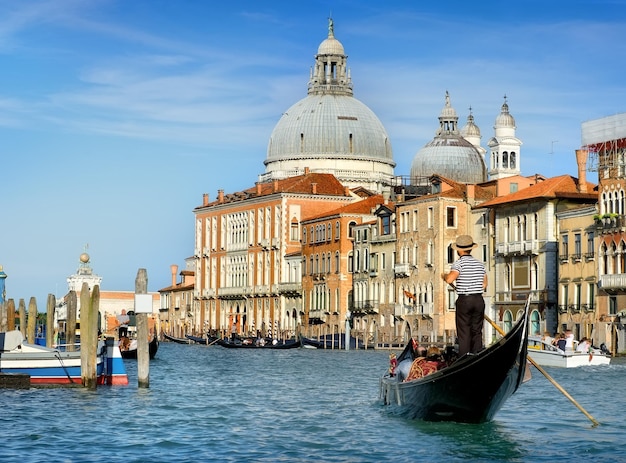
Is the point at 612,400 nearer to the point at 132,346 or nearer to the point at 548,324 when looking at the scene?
the point at 132,346

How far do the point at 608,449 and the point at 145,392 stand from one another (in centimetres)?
1133

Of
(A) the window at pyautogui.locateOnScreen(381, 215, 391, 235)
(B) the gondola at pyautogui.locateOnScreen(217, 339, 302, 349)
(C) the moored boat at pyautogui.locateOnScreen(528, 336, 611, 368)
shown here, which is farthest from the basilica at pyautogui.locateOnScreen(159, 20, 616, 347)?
(C) the moored boat at pyautogui.locateOnScreen(528, 336, 611, 368)

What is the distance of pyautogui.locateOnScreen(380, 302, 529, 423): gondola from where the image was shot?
58.5ft

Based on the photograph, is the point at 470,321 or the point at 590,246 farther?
the point at 590,246

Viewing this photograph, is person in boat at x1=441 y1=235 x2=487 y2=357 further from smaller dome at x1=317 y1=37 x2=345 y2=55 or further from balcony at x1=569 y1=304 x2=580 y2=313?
smaller dome at x1=317 y1=37 x2=345 y2=55

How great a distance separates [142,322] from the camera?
89.2 feet

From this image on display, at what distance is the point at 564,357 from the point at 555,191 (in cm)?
1767

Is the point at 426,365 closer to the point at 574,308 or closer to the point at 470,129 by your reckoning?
the point at 574,308

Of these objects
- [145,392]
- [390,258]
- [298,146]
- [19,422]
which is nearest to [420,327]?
[390,258]

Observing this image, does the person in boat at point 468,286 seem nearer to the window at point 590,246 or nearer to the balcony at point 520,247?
the window at point 590,246

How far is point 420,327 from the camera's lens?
6562cm

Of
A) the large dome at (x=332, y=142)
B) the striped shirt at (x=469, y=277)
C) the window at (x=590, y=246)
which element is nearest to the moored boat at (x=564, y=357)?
the window at (x=590, y=246)

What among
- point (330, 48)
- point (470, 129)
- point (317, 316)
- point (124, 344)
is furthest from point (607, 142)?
point (470, 129)

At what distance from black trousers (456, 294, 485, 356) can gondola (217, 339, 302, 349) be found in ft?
157
